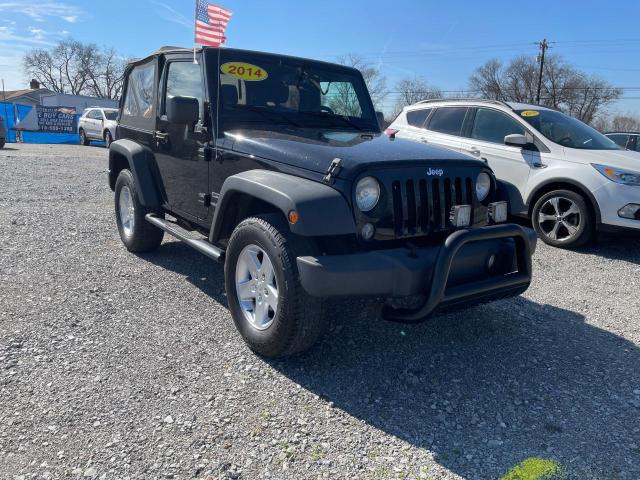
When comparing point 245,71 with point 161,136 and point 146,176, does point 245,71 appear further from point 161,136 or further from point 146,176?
point 146,176

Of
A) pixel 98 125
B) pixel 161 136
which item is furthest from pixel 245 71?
pixel 98 125

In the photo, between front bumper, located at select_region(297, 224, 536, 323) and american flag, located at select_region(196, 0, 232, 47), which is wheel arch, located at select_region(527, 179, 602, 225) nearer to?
front bumper, located at select_region(297, 224, 536, 323)

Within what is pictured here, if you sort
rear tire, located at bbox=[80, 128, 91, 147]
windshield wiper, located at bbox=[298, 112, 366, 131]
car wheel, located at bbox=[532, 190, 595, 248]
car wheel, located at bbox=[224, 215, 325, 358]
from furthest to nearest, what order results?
rear tire, located at bbox=[80, 128, 91, 147] < car wheel, located at bbox=[532, 190, 595, 248] < windshield wiper, located at bbox=[298, 112, 366, 131] < car wheel, located at bbox=[224, 215, 325, 358]

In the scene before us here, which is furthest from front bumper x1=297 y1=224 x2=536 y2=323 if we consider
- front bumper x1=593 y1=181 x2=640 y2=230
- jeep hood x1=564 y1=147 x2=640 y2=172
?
jeep hood x1=564 y1=147 x2=640 y2=172

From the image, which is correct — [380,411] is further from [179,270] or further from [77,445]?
[179,270]

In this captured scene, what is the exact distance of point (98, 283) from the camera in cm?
464

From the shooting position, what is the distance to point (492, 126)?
23.4 feet

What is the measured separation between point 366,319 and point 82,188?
24.8 feet

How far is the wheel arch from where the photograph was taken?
6.09 meters

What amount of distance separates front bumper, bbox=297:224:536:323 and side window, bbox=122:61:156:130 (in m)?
3.08

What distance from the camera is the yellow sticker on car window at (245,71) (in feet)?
13.6

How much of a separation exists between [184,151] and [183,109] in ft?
2.05

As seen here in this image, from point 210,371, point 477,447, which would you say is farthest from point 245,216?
point 477,447

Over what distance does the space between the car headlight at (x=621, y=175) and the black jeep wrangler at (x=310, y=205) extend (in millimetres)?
3205
